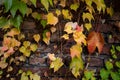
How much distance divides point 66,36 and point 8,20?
0.52 m

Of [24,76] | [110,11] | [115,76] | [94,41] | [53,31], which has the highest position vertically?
[110,11]

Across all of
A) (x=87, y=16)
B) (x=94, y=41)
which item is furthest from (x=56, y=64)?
(x=87, y=16)

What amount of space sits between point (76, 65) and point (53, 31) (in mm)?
363

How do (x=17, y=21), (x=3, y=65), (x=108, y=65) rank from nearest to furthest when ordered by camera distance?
1. (x=17, y=21)
2. (x=3, y=65)
3. (x=108, y=65)

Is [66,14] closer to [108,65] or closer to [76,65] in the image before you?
[76,65]

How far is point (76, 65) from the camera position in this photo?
244 centimetres

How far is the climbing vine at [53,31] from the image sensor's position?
7.85 feet

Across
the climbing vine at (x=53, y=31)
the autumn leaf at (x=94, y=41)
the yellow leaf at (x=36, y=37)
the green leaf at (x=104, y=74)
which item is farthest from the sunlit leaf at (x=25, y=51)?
the green leaf at (x=104, y=74)

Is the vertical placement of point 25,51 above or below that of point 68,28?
below

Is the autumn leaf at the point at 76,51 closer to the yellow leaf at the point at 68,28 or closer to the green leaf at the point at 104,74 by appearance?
the yellow leaf at the point at 68,28

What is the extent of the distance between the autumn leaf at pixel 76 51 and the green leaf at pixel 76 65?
0.05 metres

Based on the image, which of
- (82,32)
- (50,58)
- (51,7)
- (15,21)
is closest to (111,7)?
(82,32)

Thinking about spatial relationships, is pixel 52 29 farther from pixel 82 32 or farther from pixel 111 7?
pixel 111 7

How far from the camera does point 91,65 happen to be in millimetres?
2549
